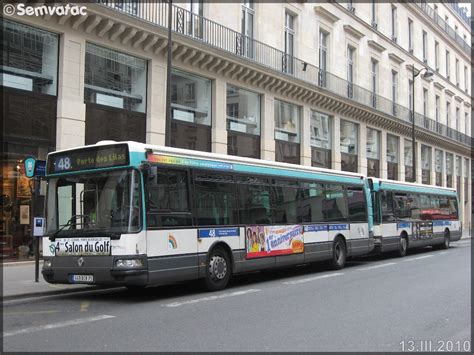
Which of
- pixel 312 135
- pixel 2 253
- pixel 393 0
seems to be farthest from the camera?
pixel 393 0

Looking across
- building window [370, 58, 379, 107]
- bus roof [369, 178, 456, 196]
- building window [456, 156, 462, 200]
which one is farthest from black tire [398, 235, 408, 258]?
building window [456, 156, 462, 200]

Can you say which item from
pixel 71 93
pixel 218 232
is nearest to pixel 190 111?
pixel 71 93

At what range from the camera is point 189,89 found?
2206 centimetres

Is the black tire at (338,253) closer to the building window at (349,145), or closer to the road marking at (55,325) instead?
the road marking at (55,325)

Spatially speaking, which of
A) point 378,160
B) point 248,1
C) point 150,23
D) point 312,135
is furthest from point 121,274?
point 378,160

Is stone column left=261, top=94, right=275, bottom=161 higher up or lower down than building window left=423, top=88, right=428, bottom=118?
lower down

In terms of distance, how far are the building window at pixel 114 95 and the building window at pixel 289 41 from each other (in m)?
9.71

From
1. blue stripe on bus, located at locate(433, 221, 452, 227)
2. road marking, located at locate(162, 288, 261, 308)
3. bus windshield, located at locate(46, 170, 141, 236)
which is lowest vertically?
road marking, located at locate(162, 288, 261, 308)

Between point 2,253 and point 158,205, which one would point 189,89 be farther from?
point 158,205

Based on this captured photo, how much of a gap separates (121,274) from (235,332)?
3.11 metres

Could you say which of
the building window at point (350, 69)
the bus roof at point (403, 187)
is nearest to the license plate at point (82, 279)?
the bus roof at point (403, 187)

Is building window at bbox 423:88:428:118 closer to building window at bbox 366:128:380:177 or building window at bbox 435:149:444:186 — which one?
building window at bbox 435:149:444:186

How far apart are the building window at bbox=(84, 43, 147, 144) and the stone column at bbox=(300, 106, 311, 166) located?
10.9m

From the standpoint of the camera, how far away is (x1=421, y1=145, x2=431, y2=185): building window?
44.9 metres
